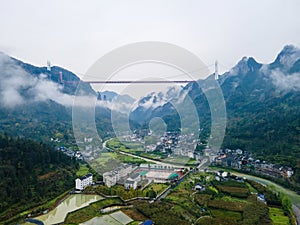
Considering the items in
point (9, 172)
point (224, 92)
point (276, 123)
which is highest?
point (224, 92)

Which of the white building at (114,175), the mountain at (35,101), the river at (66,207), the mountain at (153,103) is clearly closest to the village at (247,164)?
the white building at (114,175)

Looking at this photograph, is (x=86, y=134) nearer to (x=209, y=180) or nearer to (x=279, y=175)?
(x=209, y=180)

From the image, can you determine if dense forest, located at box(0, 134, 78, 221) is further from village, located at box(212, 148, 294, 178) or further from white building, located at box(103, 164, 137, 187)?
village, located at box(212, 148, 294, 178)

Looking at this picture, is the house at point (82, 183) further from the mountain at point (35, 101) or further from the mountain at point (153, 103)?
the mountain at point (153, 103)

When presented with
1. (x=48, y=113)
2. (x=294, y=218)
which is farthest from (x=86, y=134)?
(x=294, y=218)

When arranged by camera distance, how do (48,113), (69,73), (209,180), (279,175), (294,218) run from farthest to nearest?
(69,73), (48,113), (279,175), (209,180), (294,218)

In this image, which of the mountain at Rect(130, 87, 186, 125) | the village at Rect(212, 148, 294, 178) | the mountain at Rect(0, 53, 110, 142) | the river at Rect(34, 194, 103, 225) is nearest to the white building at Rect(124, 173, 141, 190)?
the river at Rect(34, 194, 103, 225)

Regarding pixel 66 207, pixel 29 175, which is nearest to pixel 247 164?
pixel 66 207
